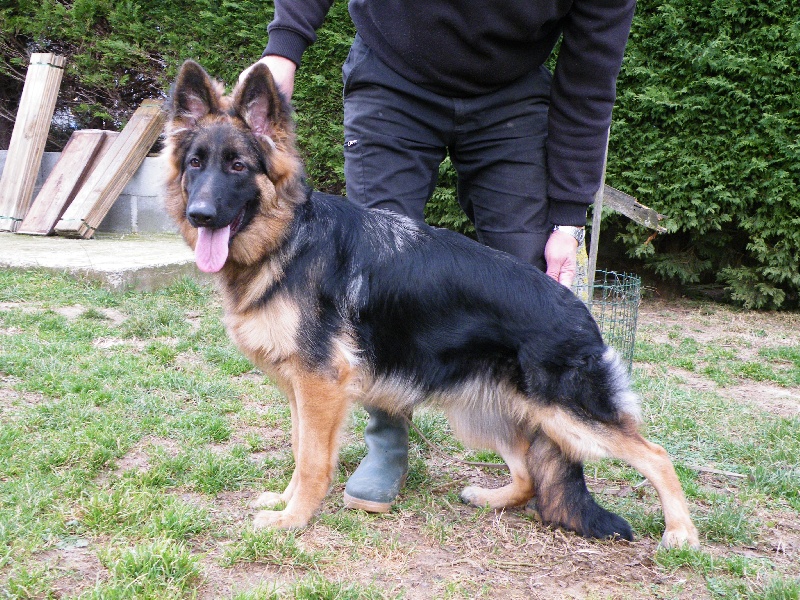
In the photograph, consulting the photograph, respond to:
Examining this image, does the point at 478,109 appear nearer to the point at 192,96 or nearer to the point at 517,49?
the point at 517,49

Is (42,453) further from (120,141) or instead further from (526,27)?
(120,141)

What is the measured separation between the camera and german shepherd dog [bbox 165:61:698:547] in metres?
2.93

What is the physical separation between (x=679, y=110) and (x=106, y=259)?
6.66 meters

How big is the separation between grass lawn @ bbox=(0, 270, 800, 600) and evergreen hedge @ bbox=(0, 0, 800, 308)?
10.7 feet

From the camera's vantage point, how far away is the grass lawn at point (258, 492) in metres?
2.55

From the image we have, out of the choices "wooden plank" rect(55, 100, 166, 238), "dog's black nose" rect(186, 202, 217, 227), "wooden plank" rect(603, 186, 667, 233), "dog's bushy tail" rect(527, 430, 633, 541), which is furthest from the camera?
"wooden plank" rect(55, 100, 166, 238)

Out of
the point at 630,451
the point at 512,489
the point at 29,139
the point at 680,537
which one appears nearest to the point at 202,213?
the point at 512,489

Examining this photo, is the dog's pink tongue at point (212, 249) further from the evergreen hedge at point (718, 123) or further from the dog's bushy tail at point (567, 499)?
the evergreen hedge at point (718, 123)

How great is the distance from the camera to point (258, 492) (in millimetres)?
3342

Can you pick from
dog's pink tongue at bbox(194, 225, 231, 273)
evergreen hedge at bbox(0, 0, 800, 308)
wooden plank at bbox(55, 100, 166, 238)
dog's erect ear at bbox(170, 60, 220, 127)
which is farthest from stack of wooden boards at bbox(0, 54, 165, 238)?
dog's pink tongue at bbox(194, 225, 231, 273)

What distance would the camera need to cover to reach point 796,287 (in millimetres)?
8633

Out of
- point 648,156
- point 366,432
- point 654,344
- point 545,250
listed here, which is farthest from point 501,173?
point 648,156

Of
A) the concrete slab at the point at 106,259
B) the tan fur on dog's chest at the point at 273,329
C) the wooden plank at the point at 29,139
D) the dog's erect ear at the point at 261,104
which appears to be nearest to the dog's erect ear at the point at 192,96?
the dog's erect ear at the point at 261,104

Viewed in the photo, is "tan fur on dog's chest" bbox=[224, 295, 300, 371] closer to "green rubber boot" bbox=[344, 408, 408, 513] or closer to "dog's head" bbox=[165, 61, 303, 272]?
A: "dog's head" bbox=[165, 61, 303, 272]
